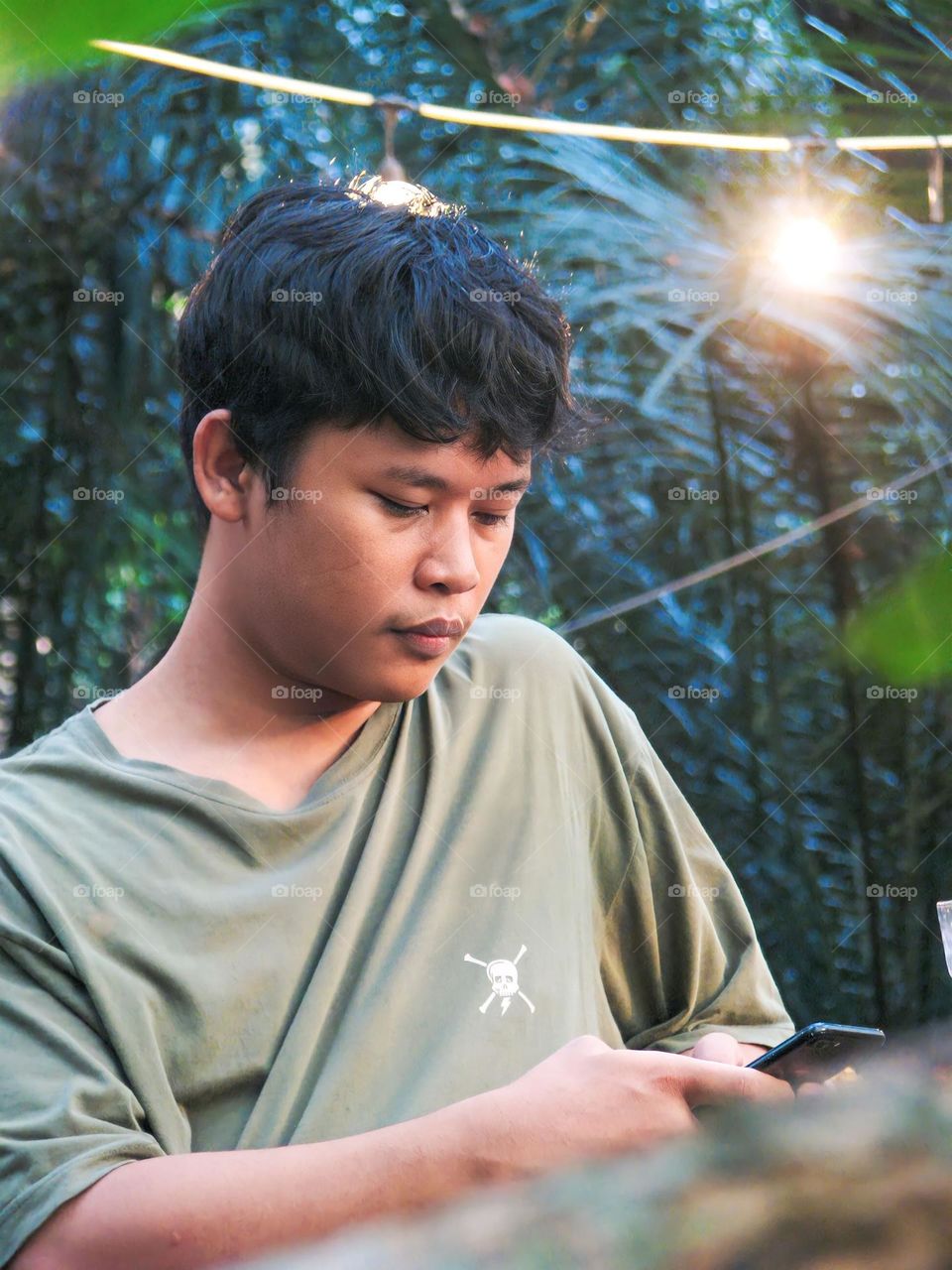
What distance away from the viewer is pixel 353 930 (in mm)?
1034

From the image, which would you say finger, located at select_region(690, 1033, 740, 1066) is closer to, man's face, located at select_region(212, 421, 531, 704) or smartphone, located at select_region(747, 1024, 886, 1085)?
smartphone, located at select_region(747, 1024, 886, 1085)

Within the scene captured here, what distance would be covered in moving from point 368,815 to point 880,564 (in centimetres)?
118

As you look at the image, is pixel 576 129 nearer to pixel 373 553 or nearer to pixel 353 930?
pixel 373 553

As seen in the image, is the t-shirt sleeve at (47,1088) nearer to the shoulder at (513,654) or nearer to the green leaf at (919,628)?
the shoulder at (513,654)

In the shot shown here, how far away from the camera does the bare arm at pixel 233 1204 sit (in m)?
0.80

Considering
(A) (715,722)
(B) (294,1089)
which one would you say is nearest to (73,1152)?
(B) (294,1089)

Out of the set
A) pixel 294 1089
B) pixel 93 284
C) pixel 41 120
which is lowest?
pixel 294 1089

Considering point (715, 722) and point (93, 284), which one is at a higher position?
point (93, 284)

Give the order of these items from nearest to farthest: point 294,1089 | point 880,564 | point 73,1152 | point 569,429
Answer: point 73,1152 → point 294,1089 → point 569,429 → point 880,564

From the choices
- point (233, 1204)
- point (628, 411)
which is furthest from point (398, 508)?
point (628, 411)

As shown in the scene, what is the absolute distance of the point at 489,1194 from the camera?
14 cm

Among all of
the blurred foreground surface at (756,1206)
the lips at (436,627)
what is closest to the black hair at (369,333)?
the lips at (436,627)

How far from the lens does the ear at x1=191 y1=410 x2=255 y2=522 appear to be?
1.08m

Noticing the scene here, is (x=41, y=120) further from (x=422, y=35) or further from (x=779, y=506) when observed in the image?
(x=779, y=506)
